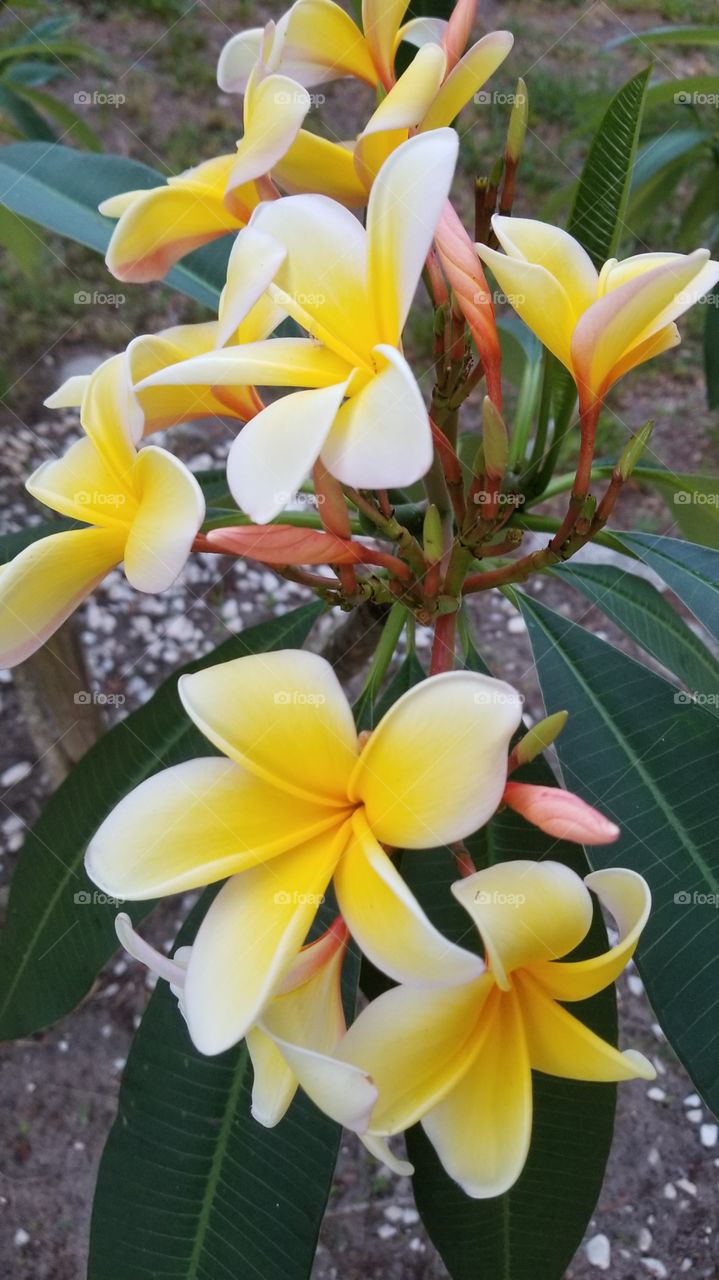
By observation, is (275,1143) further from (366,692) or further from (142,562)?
(142,562)

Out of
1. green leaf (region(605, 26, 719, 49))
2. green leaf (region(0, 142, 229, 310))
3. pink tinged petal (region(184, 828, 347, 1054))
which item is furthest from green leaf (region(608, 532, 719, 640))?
green leaf (region(605, 26, 719, 49))

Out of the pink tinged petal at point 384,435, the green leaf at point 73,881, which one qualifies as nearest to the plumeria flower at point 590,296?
the pink tinged petal at point 384,435

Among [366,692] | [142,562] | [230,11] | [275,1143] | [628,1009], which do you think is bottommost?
[628,1009]

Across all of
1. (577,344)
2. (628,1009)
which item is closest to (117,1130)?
(577,344)

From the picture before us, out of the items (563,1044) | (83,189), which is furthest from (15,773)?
(563,1044)

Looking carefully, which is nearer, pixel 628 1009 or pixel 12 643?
pixel 12 643

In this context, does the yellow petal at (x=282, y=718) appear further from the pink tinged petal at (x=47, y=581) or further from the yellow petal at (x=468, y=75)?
the yellow petal at (x=468, y=75)
